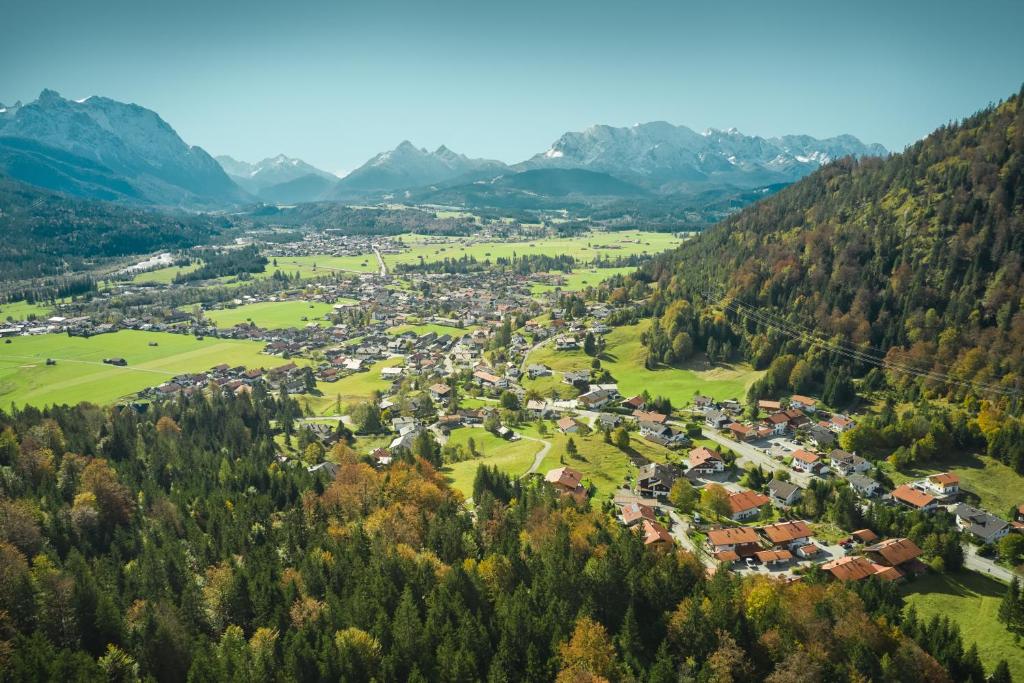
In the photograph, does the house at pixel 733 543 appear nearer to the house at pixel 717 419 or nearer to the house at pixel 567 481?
the house at pixel 567 481

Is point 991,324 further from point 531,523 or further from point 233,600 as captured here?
point 233,600

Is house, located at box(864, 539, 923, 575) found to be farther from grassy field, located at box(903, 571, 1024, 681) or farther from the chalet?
the chalet

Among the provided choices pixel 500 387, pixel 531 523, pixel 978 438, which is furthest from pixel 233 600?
pixel 978 438

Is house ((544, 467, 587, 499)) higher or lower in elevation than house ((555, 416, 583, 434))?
higher

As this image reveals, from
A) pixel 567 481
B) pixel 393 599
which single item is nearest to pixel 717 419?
pixel 567 481

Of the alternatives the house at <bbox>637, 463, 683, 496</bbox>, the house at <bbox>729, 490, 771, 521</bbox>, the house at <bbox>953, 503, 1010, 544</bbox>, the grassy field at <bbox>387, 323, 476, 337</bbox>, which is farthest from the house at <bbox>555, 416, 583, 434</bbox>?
the grassy field at <bbox>387, 323, 476, 337</bbox>

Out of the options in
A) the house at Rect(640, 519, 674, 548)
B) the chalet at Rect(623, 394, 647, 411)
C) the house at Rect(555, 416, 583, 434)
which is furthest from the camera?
the chalet at Rect(623, 394, 647, 411)
